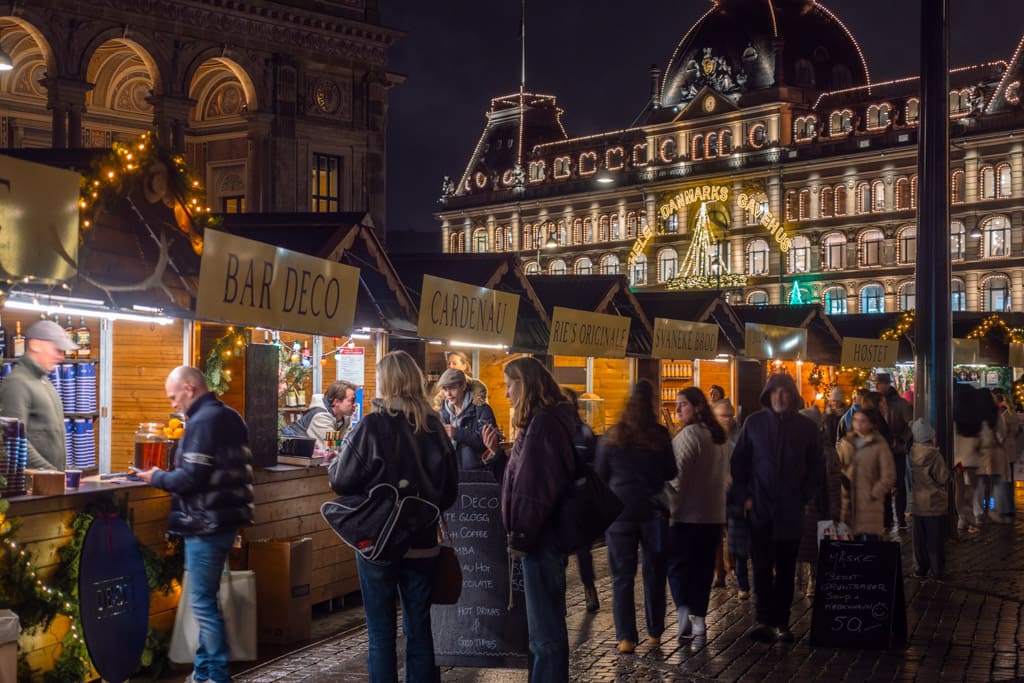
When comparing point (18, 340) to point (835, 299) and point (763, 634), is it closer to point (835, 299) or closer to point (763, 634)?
point (763, 634)

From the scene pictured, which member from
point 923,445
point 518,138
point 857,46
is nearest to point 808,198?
point 857,46

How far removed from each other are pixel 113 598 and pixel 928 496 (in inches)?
296

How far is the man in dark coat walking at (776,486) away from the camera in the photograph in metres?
9.41

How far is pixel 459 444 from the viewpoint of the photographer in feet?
34.1

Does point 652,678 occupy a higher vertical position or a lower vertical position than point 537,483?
lower

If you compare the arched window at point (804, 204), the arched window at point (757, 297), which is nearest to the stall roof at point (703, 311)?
the arched window at point (757, 297)

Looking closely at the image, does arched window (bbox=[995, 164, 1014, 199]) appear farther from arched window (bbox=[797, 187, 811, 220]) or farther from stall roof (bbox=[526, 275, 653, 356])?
stall roof (bbox=[526, 275, 653, 356])

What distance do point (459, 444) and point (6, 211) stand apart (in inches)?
166

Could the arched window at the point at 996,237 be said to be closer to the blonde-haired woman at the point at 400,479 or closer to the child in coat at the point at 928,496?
the child in coat at the point at 928,496

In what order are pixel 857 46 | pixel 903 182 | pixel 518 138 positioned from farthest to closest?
1. pixel 518 138
2. pixel 857 46
3. pixel 903 182

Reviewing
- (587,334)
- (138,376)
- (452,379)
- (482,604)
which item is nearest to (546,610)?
(482,604)

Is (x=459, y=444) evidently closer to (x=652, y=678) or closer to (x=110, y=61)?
(x=652, y=678)

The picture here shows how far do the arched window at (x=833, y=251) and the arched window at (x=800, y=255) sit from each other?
0.94m

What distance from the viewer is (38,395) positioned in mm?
8273
